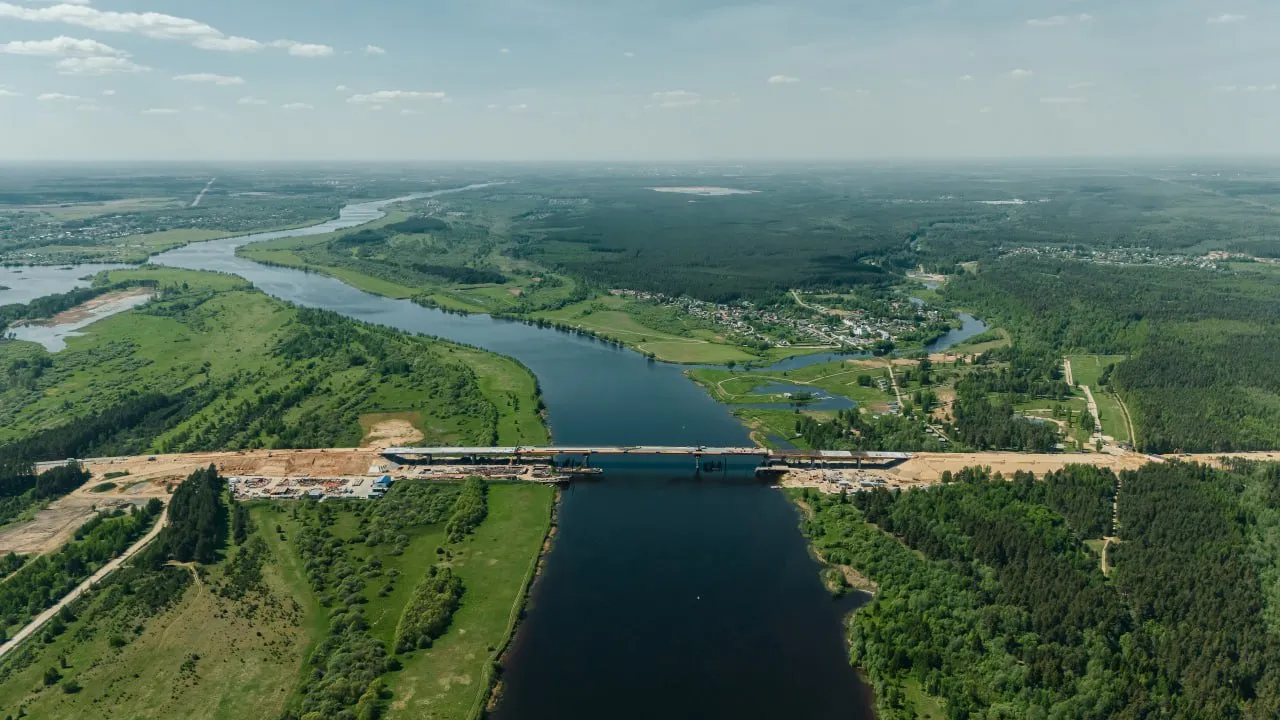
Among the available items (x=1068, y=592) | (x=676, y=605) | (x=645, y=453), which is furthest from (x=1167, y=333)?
(x=676, y=605)

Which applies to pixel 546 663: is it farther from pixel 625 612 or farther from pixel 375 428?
pixel 375 428

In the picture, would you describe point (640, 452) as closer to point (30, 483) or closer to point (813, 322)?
point (30, 483)

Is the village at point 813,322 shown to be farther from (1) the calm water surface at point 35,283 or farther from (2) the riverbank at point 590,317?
(1) the calm water surface at point 35,283

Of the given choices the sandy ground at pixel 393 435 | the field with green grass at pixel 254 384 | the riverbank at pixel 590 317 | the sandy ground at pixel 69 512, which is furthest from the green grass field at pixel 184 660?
the riverbank at pixel 590 317

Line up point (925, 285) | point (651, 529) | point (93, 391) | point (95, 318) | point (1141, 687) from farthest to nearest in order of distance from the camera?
point (925, 285) < point (95, 318) < point (93, 391) < point (651, 529) < point (1141, 687)

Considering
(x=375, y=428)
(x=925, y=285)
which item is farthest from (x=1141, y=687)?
(x=925, y=285)
